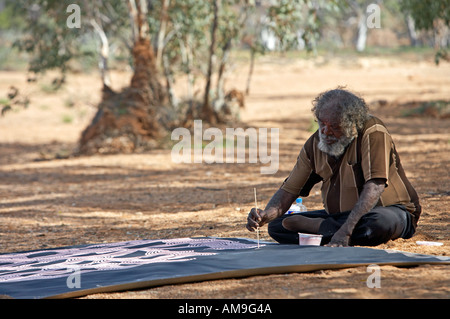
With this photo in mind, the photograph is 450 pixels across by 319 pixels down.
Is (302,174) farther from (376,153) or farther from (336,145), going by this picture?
(376,153)

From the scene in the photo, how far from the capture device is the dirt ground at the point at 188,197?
153 inches

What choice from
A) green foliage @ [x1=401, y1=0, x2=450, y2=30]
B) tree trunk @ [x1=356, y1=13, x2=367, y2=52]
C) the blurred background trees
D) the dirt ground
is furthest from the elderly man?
tree trunk @ [x1=356, y1=13, x2=367, y2=52]

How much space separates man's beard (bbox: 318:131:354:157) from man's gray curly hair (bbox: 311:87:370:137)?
0.05m

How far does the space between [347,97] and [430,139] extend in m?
8.56

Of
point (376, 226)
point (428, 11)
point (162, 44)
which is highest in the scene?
point (428, 11)

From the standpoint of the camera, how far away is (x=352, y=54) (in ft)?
139

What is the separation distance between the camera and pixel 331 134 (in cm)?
467

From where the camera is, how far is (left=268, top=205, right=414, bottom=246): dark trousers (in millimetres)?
4621

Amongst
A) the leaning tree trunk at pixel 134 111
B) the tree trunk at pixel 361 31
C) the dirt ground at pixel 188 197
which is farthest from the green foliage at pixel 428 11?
the tree trunk at pixel 361 31

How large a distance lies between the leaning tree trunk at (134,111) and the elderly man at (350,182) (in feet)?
27.7

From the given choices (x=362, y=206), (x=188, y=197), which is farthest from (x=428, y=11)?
(x=362, y=206)

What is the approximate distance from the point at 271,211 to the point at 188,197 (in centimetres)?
370
